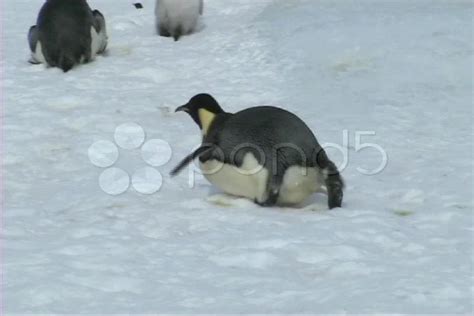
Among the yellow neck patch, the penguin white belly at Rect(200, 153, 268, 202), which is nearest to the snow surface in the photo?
the penguin white belly at Rect(200, 153, 268, 202)

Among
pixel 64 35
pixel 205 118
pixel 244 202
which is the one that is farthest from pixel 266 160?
pixel 64 35

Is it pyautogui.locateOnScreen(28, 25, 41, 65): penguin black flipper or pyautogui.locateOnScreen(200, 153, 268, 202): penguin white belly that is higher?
pyautogui.locateOnScreen(200, 153, 268, 202): penguin white belly

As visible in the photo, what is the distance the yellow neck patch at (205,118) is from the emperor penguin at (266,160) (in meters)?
0.06

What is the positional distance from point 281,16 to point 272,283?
445 cm

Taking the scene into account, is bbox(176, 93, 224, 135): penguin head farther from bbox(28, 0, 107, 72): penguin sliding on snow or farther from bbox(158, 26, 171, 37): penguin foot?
bbox(158, 26, 171, 37): penguin foot

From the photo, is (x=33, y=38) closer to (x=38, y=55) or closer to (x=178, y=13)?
(x=38, y=55)

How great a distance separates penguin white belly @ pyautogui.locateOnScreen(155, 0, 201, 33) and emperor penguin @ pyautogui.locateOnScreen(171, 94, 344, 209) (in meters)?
3.31

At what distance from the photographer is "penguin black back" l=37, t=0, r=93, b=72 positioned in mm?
6008

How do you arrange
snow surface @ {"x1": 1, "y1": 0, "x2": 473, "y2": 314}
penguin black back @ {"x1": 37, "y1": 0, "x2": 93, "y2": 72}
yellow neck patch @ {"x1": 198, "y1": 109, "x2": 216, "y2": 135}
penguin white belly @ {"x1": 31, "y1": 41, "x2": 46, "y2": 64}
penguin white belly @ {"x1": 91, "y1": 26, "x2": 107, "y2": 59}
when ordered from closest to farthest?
snow surface @ {"x1": 1, "y1": 0, "x2": 473, "y2": 314} < yellow neck patch @ {"x1": 198, "y1": 109, "x2": 216, "y2": 135} < penguin black back @ {"x1": 37, "y1": 0, "x2": 93, "y2": 72} < penguin white belly @ {"x1": 31, "y1": 41, "x2": 46, "y2": 64} < penguin white belly @ {"x1": 91, "y1": 26, "x2": 107, "y2": 59}

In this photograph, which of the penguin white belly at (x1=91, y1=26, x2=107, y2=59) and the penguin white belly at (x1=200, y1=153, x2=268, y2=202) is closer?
the penguin white belly at (x1=200, y1=153, x2=268, y2=202)

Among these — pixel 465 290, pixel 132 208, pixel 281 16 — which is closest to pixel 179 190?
pixel 132 208

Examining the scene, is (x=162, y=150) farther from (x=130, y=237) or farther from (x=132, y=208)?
(x=130, y=237)

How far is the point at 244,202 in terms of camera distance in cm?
362

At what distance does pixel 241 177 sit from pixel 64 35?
285cm
